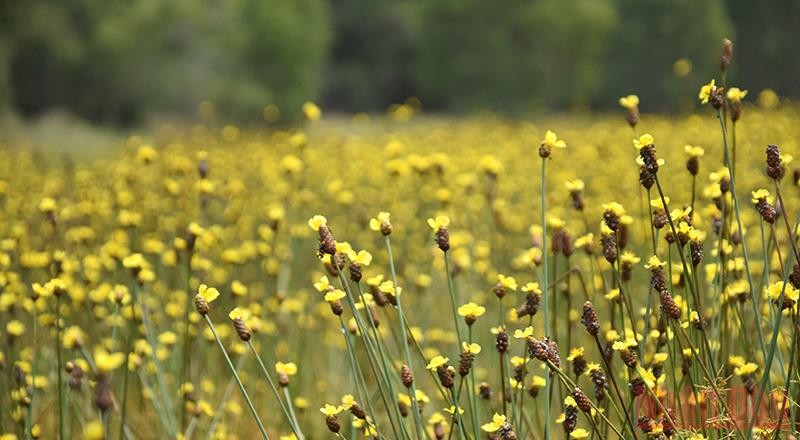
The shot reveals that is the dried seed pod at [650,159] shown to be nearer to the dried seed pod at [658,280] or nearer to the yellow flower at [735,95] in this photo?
the dried seed pod at [658,280]

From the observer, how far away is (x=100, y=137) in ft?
35.6

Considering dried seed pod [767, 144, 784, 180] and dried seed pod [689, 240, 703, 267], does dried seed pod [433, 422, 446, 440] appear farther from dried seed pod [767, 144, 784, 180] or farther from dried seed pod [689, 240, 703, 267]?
dried seed pod [767, 144, 784, 180]

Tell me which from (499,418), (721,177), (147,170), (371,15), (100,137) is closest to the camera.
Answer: (499,418)

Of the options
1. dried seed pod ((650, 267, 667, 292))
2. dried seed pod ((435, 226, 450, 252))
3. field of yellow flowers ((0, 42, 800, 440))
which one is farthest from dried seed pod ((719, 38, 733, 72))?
dried seed pod ((435, 226, 450, 252))

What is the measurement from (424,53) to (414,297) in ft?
51.1

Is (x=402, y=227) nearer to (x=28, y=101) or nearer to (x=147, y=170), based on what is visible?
(x=147, y=170)

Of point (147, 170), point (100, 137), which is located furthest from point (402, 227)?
point (100, 137)

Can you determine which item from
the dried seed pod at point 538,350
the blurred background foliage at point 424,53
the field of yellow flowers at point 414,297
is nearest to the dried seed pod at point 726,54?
the field of yellow flowers at point 414,297

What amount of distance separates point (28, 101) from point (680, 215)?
41.4 ft

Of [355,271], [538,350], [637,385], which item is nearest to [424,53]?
[355,271]

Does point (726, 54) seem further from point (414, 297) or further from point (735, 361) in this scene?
point (414, 297)

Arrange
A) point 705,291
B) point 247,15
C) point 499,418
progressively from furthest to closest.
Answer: point 247,15 → point 705,291 → point 499,418

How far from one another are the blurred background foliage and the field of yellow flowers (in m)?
5.15

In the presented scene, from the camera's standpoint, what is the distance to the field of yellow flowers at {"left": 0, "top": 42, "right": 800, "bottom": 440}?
53.2 inches
